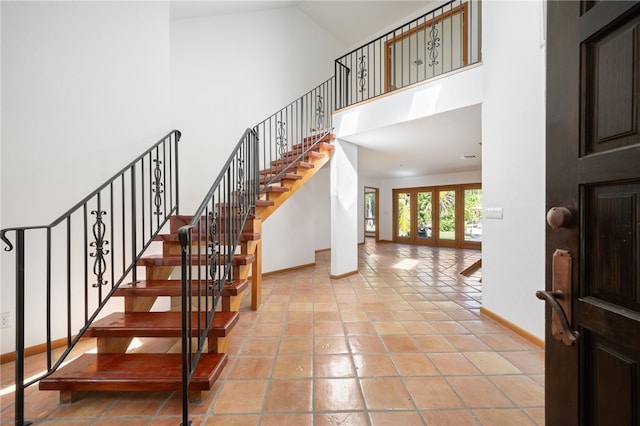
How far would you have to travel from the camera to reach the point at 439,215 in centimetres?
878

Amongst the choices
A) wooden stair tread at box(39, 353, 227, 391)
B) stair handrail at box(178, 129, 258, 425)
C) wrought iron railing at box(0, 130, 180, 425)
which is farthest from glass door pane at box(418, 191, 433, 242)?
wooden stair tread at box(39, 353, 227, 391)

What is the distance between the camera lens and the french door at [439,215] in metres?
8.09

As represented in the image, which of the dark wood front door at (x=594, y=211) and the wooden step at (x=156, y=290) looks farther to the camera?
the wooden step at (x=156, y=290)

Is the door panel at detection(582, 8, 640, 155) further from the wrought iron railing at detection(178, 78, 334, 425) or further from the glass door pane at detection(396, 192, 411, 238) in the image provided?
the glass door pane at detection(396, 192, 411, 238)

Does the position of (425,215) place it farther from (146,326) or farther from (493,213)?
(146,326)

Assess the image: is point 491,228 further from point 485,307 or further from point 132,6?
point 132,6

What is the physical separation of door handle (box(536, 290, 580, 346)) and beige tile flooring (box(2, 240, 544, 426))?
1.08m

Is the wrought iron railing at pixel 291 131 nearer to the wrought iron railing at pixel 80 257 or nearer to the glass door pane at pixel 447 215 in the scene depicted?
the wrought iron railing at pixel 80 257

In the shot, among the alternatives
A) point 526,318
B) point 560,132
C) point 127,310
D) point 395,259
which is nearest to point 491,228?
point 526,318

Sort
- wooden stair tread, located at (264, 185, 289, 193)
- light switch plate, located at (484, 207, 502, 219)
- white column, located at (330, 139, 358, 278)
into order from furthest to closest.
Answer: white column, located at (330, 139, 358, 278) → wooden stair tread, located at (264, 185, 289, 193) → light switch plate, located at (484, 207, 502, 219)

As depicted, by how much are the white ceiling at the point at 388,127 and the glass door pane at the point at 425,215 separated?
1700 millimetres

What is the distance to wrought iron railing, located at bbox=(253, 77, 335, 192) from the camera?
4.33 meters

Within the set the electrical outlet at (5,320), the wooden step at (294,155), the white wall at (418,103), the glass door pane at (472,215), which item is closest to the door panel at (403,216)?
the glass door pane at (472,215)

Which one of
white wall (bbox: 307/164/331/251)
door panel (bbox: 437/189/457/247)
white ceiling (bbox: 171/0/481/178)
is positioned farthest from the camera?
door panel (bbox: 437/189/457/247)
